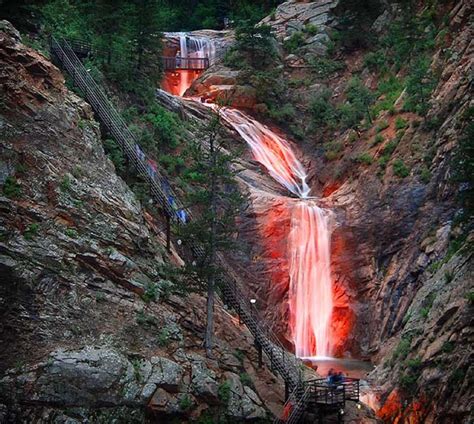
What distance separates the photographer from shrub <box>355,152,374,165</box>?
3769cm

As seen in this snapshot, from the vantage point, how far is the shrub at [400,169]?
34.6 meters

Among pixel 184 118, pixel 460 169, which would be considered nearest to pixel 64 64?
pixel 184 118

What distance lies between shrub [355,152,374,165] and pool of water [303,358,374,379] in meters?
12.9

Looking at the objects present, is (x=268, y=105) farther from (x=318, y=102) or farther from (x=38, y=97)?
(x=38, y=97)

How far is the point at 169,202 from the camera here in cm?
2703

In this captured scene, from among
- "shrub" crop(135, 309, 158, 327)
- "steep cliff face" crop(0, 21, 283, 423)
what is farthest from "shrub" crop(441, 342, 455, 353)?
"shrub" crop(135, 309, 158, 327)

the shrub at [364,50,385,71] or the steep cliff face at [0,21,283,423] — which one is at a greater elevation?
the shrub at [364,50,385,71]

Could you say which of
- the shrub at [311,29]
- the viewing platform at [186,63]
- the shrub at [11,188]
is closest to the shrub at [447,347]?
the shrub at [11,188]

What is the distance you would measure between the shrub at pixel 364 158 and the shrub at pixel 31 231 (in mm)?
23017

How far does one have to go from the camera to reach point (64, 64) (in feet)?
95.0

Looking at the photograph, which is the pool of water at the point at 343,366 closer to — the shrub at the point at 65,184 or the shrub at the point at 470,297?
the shrub at the point at 470,297

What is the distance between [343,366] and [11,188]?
17726 mm

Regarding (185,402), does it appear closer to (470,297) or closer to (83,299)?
(83,299)

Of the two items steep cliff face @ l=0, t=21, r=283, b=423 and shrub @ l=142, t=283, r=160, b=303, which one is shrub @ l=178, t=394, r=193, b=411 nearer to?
steep cliff face @ l=0, t=21, r=283, b=423
